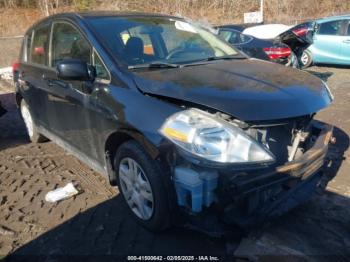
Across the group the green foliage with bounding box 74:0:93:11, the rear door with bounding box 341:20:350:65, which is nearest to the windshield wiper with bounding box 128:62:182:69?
the rear door with bounding box 341:20:350:65

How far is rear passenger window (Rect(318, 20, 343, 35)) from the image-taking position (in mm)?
11109

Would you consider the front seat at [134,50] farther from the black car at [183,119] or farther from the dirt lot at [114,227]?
the dirt lot at [114,227]

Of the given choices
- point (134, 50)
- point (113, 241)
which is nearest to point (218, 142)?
point (113, 241)

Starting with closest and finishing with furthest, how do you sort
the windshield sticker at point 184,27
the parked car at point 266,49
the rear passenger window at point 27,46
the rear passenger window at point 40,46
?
the windshield sticker at point 184,27, the rear passenger window at point 40,46, the rear passenger window at point 27,46, the parked car at point 266,49

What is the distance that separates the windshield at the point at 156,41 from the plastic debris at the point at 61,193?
1.53m

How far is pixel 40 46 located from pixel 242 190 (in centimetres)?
323

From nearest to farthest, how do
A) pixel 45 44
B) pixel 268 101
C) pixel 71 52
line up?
1. pixel 268 101
2. pixel 71 52
3. pixel 45 44

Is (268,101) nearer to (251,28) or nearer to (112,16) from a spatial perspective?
(112,16)

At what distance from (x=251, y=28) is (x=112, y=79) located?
8891mm

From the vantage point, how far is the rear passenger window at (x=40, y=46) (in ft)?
14.8

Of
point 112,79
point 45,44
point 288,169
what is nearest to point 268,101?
point 288,169

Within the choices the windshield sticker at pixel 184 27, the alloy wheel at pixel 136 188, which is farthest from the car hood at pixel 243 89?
the windshield sticker at pixel 184 27

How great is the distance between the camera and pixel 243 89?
2939 mm

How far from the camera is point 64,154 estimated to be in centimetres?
525
